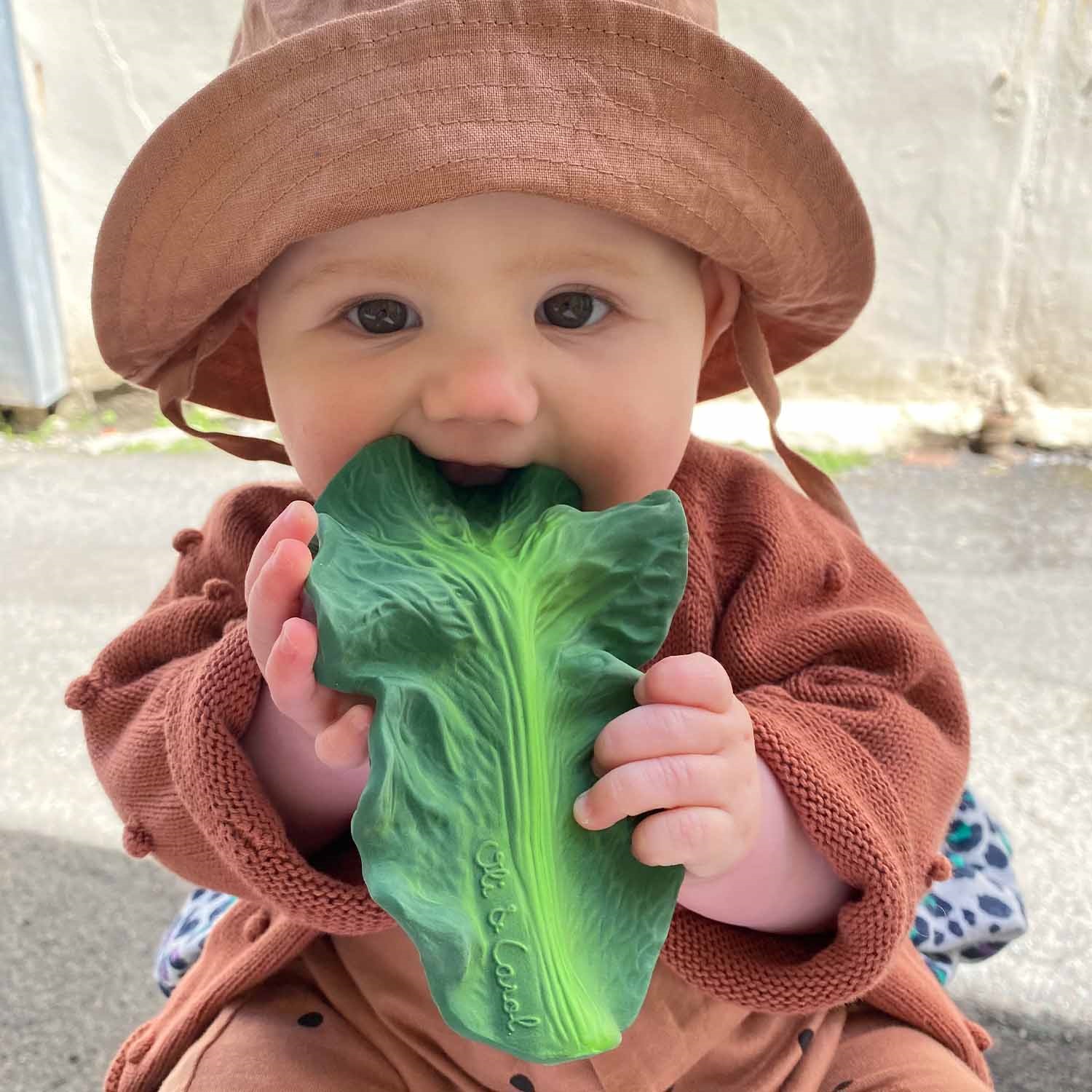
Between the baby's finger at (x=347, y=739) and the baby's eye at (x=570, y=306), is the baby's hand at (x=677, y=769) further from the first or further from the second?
the baby's eye at (x=570, y=306)

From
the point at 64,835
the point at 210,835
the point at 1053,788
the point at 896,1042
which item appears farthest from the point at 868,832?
the point at 64,835

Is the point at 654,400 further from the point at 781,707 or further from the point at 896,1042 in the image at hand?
the point at 896,1042

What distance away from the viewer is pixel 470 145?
581 millimetres

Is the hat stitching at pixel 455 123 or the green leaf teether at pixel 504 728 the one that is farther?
the hat stitching at pixel 455 123

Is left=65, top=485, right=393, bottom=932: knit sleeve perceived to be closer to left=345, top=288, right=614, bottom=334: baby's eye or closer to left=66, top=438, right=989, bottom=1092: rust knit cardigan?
left=66, top=438, right=989, bottom=1092: rust knit cardigan

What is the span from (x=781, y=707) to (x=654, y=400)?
201 millimetres

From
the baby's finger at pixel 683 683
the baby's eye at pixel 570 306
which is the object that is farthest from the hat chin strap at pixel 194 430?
the baby's finger at pixel 683 683

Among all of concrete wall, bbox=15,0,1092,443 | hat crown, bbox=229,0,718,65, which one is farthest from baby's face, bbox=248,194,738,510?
concrete wall, bbox=15,0,1092,443

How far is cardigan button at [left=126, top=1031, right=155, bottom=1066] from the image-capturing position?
0.82 meters

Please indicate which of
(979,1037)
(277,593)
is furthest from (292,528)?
(979,1037)

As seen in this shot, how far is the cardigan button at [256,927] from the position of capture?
2.70ft

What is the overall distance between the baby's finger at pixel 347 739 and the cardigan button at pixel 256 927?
1.23 feet

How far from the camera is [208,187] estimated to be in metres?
0.66

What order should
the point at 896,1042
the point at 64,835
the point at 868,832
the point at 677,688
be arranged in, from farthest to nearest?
the point at 64,835 → the point at 896,1042 → the point at 868,832 → the point at 677,688
